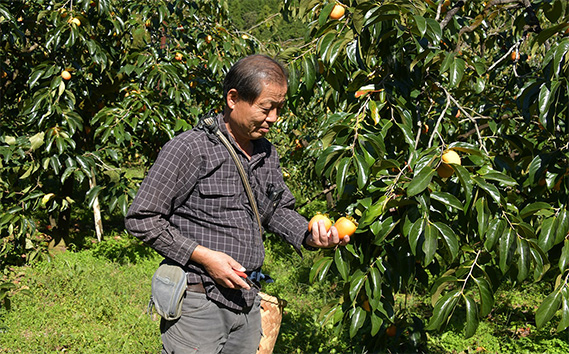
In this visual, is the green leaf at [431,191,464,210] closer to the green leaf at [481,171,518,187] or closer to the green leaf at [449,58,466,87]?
the green leaf at [481,171,518,187]

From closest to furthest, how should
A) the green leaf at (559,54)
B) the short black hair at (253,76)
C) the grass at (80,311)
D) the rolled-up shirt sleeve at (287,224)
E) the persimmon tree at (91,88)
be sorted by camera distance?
1. the short black hair at (253,76)
2. the green leaf at (559,54)
3. the rolled-up shirt sleeve at (287,224)
4. the grass at (80,311)
5. the persimmon tree at (91,88)

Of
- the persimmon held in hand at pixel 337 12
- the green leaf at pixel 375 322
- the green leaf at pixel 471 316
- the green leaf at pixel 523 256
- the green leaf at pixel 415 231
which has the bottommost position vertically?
the green leaf at pixel 375 322

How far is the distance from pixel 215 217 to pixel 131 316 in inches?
91.9

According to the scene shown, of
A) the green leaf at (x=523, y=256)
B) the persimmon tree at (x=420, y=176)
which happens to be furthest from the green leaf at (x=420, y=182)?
the green leaf at (x=523, y=256)

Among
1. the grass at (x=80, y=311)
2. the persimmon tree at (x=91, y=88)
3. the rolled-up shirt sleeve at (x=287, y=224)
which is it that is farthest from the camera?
the persimmon tree at (x=91, y=88)

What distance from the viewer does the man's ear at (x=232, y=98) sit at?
4.62 ft

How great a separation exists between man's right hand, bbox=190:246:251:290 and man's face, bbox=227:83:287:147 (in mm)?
344

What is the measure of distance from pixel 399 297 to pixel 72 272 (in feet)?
8.45

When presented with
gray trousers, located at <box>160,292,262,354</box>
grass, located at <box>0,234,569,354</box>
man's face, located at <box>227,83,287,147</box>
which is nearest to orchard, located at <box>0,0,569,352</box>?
man's face, located at <box>227,83,287,147</box>

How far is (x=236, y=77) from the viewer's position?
4.61 ft

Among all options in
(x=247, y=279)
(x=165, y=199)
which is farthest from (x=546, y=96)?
(x=165, y=199)

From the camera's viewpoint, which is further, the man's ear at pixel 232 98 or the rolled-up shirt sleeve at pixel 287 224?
the rolled-up shirt sleeve at pixel 287 224

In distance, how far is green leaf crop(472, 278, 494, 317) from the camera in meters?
1.46

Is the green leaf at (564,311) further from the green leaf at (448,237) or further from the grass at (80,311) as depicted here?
the grass at (80,311)
